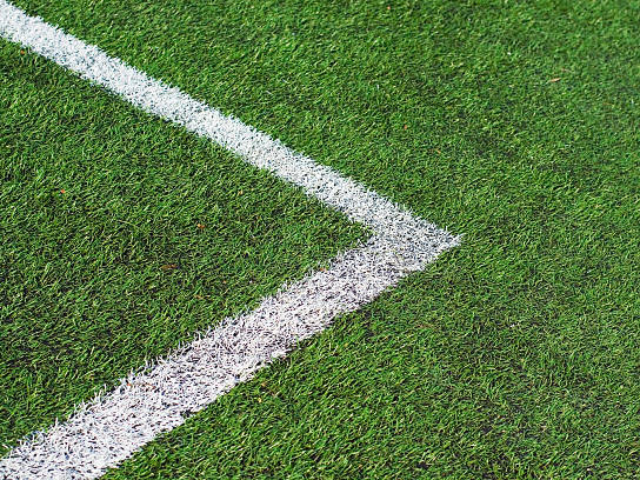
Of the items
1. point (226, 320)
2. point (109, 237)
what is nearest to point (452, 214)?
point (226, 320)

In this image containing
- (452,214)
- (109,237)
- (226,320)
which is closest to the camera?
(226,320)

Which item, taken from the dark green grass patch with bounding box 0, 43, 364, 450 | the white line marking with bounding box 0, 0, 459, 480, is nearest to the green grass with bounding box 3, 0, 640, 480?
the white line marking with bounding box 0, 0, 459, 480

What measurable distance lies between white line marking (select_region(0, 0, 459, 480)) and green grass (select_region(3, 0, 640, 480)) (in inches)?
2.0

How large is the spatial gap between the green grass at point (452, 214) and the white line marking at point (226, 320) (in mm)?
50

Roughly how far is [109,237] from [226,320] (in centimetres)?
46

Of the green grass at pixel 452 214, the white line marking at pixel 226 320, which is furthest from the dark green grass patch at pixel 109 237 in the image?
the green grass at pixel 452 214

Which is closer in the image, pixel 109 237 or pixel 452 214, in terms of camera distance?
pixel 109 237

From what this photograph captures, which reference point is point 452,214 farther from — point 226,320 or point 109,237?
point 109,237

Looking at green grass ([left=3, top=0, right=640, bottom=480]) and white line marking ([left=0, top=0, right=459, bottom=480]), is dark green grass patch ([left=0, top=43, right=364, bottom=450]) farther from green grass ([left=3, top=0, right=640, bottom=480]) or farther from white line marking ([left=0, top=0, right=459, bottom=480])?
green grass ([left=3, top=0, right=640, bottom=480])

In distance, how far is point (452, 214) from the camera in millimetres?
2469

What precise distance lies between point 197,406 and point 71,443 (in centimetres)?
31

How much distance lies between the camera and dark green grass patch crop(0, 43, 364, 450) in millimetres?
1954

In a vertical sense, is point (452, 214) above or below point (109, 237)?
above

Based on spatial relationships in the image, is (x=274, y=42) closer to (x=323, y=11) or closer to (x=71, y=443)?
(x=323, y=11)
